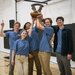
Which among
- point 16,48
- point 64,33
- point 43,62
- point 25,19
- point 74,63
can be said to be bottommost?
point 74,63

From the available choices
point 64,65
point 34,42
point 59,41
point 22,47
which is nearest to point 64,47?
point 59,41

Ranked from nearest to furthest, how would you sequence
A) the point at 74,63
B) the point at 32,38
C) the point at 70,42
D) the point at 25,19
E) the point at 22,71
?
1. the point at 22,71
2. the point at 70,42
3. the point at 32,38
4. the point at 74,63
5. the point at 25,19

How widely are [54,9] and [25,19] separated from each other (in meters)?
2.50

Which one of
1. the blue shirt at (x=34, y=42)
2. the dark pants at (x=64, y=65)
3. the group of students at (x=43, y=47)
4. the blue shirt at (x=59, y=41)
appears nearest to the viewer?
the group of students at (x=43, y=47)

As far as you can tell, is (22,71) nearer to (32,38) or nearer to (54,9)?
(32,38)

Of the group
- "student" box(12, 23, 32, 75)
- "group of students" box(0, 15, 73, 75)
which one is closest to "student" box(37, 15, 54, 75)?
"group of students" box(0, 15, 73, 75)

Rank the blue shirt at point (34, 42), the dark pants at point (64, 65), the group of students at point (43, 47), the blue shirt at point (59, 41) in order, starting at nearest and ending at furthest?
the group of students at point (43, 47)
the dark pants at point (64, 65)
the blue shirt at point (59, 41)
the blue shirt at point (34, 42)

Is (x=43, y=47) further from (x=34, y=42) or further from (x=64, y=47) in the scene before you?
(x=64, y=47)

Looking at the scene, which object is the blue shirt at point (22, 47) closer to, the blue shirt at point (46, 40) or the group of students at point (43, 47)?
the group of students at point (43, 47)

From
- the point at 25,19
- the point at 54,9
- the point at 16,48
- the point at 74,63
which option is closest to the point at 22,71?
the point at 16,48

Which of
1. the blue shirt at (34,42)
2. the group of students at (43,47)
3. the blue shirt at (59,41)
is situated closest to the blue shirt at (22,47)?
the group of students at (43,47)

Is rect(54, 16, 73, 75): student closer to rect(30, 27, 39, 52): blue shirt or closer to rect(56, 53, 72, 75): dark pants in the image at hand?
rect(56, 53, 72, 75): dark pants

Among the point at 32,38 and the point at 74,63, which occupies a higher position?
the point at 32,38

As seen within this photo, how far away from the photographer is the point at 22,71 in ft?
14.1
